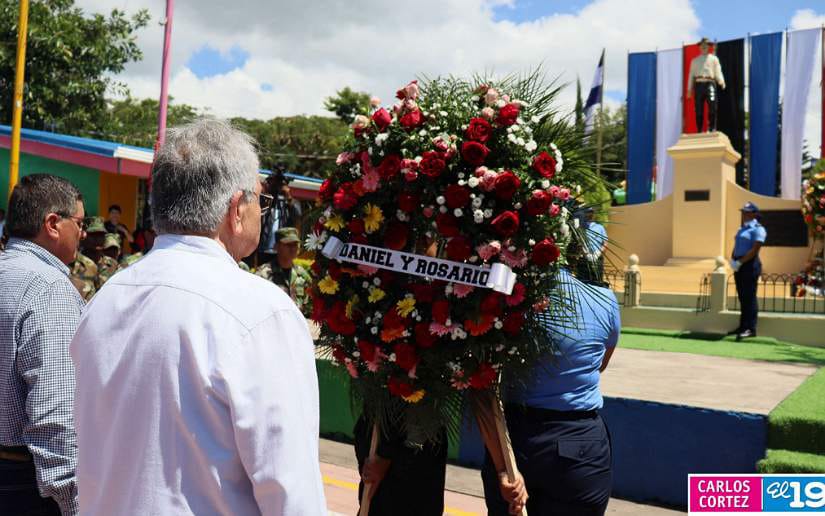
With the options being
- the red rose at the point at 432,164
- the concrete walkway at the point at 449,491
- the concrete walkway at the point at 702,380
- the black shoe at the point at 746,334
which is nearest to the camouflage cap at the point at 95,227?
the concrete walkway at the point at 449,491

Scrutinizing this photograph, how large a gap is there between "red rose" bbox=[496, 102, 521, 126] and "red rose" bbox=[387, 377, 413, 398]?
3.65ft

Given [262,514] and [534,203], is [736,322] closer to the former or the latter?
[534,203]

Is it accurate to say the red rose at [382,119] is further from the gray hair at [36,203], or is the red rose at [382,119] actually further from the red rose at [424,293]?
the gray hair at [36,203]

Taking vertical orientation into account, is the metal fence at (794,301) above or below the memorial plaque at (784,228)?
below

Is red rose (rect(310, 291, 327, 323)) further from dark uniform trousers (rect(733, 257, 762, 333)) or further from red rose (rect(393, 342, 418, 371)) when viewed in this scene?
dark uniform trousers (rect(733, 257, 762, 333))

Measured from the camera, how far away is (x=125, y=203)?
685 inches

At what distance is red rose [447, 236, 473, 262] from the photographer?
3.04 meters

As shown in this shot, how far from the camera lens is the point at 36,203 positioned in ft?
9.25

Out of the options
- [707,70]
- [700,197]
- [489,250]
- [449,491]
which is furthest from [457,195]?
[707,70]

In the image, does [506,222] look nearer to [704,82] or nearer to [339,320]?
[339,320]

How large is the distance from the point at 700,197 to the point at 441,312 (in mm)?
18182

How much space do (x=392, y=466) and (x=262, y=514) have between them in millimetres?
1963

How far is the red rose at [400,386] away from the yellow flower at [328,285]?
46 centimetres

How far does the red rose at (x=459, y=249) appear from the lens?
120 inches
